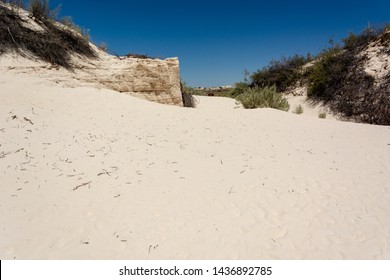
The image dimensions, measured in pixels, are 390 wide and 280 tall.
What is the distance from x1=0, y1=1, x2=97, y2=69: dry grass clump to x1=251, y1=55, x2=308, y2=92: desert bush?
10295 mm

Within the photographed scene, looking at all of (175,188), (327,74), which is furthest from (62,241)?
(327,74)

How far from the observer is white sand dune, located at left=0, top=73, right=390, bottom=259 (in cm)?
Answer: 272

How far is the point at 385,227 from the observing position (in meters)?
3.03

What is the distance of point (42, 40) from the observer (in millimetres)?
7660

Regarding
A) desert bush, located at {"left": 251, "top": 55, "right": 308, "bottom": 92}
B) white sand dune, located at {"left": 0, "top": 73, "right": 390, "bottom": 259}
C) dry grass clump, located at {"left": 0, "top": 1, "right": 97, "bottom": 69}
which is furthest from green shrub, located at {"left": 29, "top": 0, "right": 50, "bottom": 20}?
desert bush, located at {"left": 251, "top": 55, "right": 308, "bottom": 92}

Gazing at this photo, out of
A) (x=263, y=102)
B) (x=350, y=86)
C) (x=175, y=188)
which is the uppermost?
(x=350, y=86)

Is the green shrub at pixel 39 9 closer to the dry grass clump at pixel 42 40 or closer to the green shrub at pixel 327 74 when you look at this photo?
the dry grass clump at pixel 42 40

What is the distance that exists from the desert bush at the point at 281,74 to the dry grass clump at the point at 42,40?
10.3 meters

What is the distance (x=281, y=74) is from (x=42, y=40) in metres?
12.1

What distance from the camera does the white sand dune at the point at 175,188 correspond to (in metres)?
2.72

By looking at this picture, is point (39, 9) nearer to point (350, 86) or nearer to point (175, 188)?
point (175, 188)

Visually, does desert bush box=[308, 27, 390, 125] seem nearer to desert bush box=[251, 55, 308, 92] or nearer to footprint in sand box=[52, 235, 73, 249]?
desert bush box=[251, 55, 308, 92]

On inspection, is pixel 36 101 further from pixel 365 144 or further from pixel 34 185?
pixel 365 144

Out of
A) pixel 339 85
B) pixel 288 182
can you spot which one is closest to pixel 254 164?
pixel 288 182
